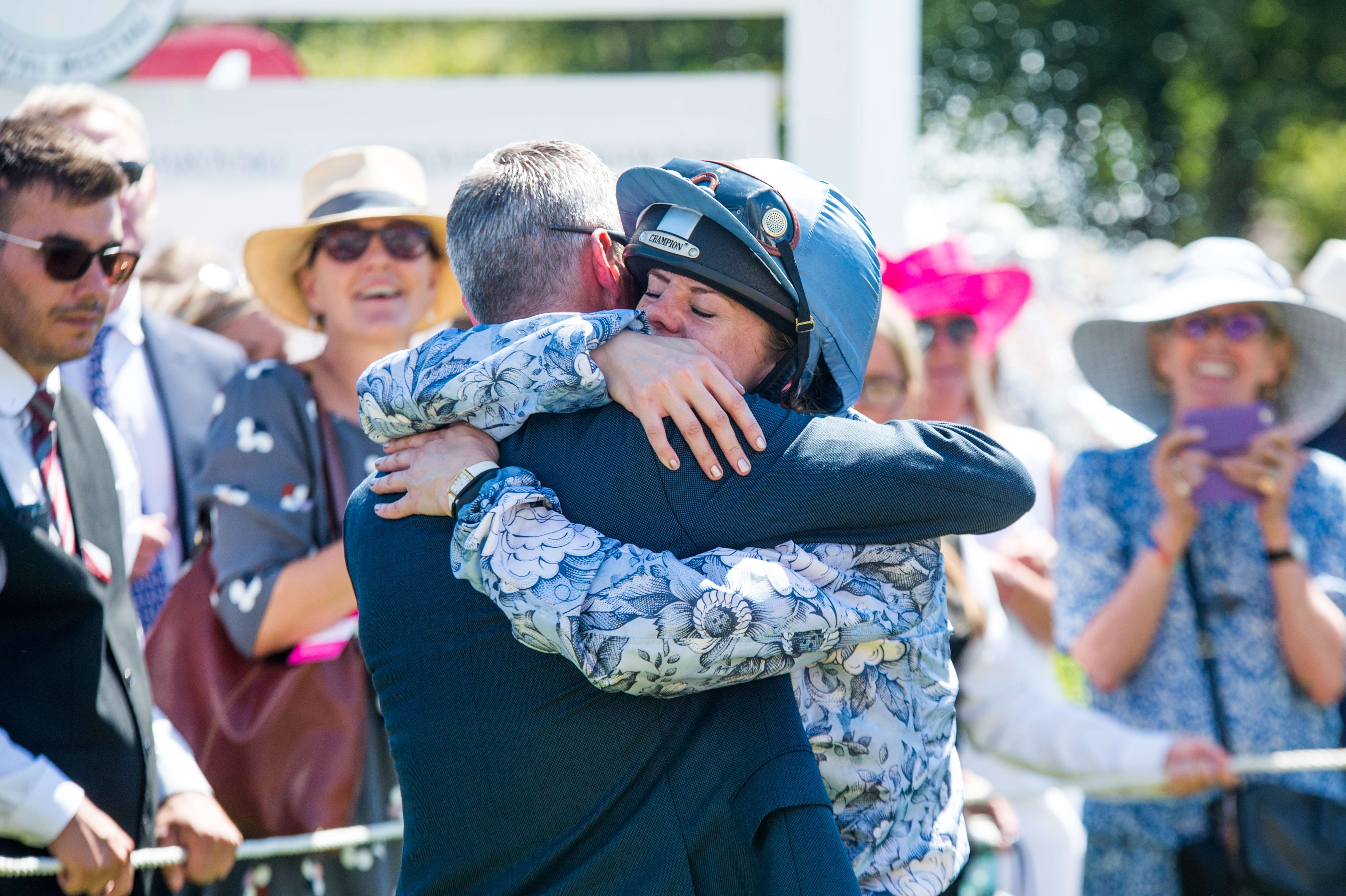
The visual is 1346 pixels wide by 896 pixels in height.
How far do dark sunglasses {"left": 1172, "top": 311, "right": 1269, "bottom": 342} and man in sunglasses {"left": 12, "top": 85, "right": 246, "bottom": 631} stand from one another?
2.64m

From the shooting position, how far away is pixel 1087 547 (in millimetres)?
3711

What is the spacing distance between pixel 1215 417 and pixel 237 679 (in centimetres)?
259

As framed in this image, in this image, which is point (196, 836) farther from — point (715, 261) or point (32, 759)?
point (715, 261)

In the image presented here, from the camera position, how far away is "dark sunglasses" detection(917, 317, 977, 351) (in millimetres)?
4465

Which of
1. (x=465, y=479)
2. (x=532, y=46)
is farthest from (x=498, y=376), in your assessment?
(x=532, y=46)

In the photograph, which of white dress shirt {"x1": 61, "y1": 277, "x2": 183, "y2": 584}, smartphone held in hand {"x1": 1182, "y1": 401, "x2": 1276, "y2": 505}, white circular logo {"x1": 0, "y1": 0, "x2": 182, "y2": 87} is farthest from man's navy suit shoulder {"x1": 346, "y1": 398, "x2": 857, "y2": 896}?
white circular logo {"x1": 0, "y1": 0, "x2": 182, "y2": 87}

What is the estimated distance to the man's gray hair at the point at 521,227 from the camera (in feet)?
5.80

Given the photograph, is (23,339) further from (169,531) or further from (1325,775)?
(1325,775)

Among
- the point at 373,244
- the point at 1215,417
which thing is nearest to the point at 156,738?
the point at 373,244

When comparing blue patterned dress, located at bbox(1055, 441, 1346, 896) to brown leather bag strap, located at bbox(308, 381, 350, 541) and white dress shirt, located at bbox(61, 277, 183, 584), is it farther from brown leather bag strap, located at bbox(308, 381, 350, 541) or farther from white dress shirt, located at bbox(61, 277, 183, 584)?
white dress shirt, located at bbox(61, 277, 183, 584)

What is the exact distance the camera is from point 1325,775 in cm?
353

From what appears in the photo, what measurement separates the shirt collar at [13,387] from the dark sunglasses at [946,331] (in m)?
2.81

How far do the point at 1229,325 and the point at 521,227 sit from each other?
2666mm

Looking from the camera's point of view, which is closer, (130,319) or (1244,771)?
(1244,771)
